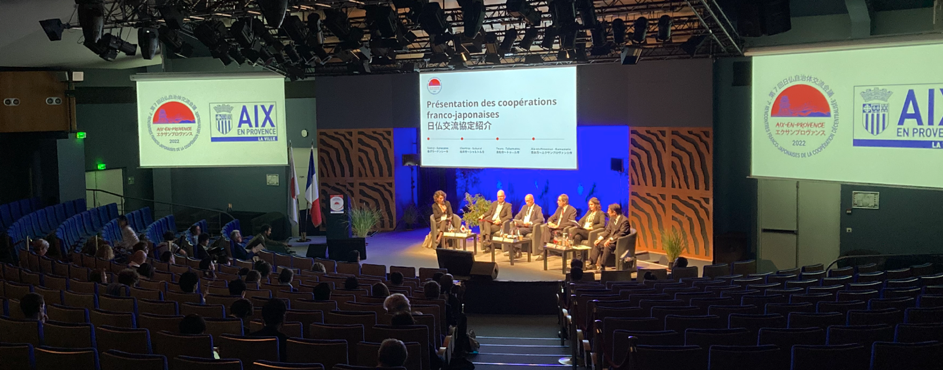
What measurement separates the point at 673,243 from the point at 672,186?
45.7 inches

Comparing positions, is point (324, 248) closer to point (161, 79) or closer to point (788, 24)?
point (161, 79)

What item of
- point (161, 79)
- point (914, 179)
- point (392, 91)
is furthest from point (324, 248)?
point (914, 179)

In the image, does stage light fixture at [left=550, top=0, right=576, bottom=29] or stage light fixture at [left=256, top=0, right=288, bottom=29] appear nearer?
stage light fixture at [left=256, top=0, right=288, bottom=29]

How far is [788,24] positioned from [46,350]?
8.32 m

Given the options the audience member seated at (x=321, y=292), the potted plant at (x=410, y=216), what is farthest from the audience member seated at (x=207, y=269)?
the potted plant at (x=410, y=216)

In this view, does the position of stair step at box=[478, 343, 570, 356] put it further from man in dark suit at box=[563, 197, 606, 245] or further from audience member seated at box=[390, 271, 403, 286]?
man in dark suit at box=[563, 197, 606, 245]

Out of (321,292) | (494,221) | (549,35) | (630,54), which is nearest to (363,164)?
(494,221)

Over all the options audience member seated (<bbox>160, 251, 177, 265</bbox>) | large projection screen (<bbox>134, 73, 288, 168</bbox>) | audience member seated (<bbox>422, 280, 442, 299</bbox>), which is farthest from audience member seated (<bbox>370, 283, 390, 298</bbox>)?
large projection screen (<bbox>134, 73, 288, 168</bbox>)

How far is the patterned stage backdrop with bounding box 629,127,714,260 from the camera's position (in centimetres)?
1332

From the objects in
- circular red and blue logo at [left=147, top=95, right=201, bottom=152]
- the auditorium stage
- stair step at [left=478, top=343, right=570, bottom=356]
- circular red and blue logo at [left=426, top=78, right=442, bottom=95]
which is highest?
circular red and blue logo at [left=426, top=78, right=442, bottom=95]

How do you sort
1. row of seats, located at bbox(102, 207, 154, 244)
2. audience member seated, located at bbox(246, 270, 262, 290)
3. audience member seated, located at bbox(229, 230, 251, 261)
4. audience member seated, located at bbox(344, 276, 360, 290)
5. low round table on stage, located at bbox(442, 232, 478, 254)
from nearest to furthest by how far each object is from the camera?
1. audience member seated, located at bbox(246, 270, 262, 290)
2. audience member seated, located at bbox(344, 276, 360, 290)
3. audience member seated, located at bbox(229, 230, 251, 261)
4. row of seats, located at bbox(102, 207, 154, 244)
5. low round table on stage, located at bbox(442, 232, 478, 254)

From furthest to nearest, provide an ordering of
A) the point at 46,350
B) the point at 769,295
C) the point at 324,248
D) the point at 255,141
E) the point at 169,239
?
the point at 255,141 → the point at 324,248 → the point at 169,239 → the point at 769,295 → the point at 46,350

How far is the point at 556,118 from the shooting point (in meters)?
13.7

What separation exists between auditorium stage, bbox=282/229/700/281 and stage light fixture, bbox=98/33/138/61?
5206mm
